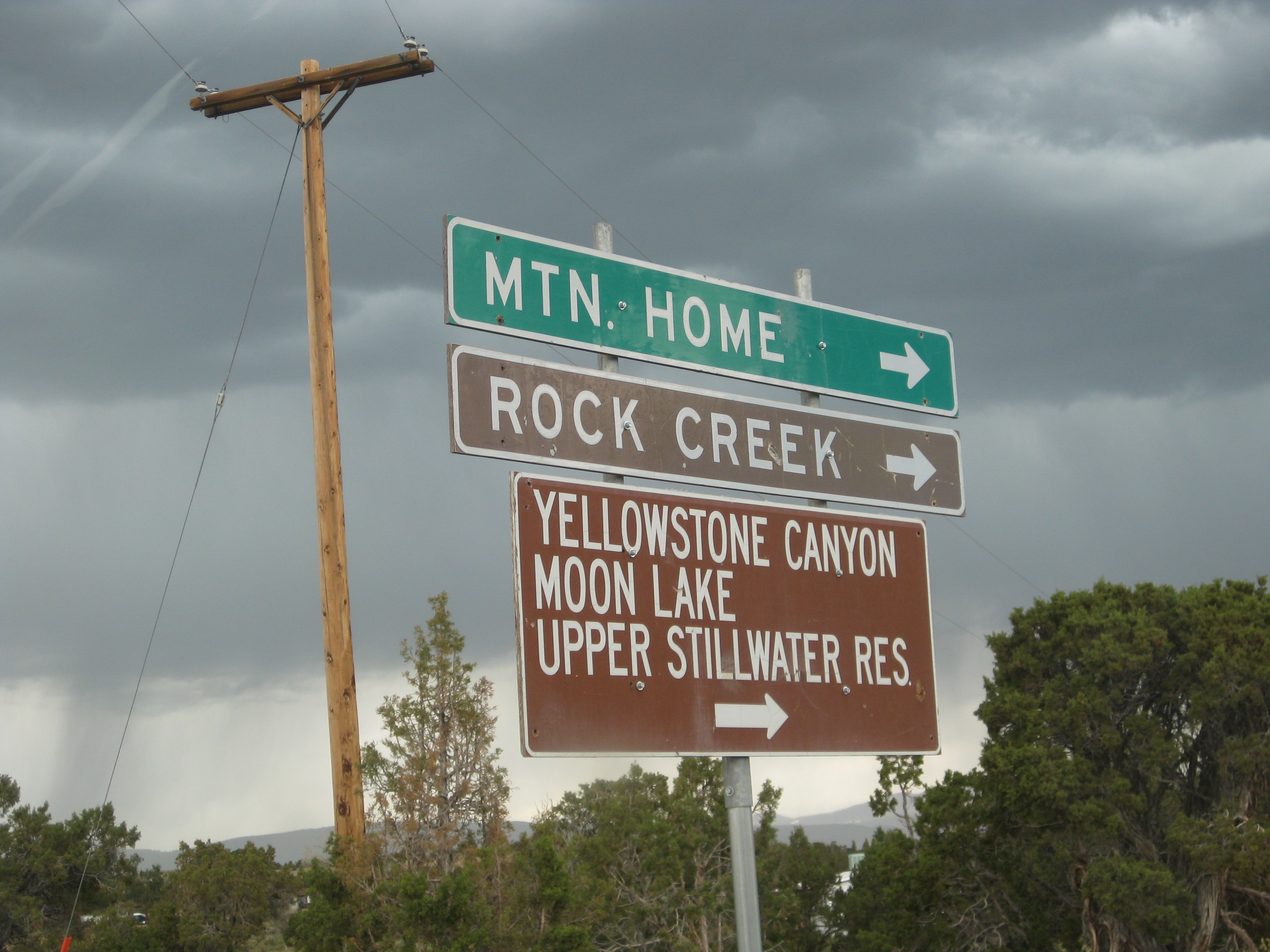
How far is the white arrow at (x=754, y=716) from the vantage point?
518 cm

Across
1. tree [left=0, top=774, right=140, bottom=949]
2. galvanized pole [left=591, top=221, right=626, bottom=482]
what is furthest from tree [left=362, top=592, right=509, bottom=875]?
tree [left=0, top=774, right=140, bottom=949]

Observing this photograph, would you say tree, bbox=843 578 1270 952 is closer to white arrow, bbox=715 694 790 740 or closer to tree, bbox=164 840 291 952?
tree, bbox=164 840 291 952

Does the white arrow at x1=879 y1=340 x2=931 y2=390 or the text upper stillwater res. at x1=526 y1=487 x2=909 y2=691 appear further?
the white arrow at x1=879 y1=340 x2=931 y2=390

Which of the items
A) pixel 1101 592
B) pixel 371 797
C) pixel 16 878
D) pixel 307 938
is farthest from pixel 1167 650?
pixel 16 878

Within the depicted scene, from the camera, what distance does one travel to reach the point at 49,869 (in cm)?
4897

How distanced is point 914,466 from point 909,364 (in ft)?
1.92

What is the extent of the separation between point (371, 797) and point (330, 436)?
765cm

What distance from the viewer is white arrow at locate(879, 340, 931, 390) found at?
645 centimetres

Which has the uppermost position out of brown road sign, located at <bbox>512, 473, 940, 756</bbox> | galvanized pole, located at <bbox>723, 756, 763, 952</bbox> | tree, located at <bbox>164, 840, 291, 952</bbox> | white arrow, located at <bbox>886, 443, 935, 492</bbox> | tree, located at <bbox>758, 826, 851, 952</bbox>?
white arrow, located at <bbox>886, 443, 935, 492</bbox>

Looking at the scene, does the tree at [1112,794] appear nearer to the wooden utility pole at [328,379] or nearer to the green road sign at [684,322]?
the wooden utility pole at [328,379]

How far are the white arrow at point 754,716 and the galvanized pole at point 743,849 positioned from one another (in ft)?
0.47

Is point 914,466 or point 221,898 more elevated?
point 914,466

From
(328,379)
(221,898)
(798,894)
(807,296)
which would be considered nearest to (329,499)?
(328,379)

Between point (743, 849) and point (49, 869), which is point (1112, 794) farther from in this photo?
point (49, 869)
